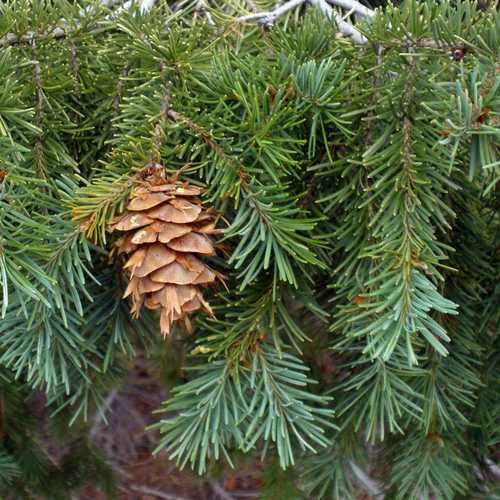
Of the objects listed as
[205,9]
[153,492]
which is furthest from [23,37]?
[153,492]

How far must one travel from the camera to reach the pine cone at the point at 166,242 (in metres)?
0.55

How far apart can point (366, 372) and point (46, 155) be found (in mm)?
404

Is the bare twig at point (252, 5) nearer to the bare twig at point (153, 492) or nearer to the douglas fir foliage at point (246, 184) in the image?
the douglas fir foliage at point (246, 184)

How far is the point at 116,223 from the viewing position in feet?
1.86

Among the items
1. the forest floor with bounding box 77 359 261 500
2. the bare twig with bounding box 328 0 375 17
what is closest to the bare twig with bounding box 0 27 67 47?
the bare twig with bounding box 328 0 375 17

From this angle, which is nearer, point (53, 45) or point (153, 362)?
point (53, 45)

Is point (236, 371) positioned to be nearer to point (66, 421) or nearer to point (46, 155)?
point (46, 155)

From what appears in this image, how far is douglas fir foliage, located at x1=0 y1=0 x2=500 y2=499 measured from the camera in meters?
0.55

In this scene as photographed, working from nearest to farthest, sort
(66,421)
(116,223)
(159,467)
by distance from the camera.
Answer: (116,223), (66,421), (159,467)

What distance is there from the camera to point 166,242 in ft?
1.86

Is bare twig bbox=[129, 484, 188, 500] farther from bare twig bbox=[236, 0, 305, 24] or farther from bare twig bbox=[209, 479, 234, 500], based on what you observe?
bare twig bbox=[236, 0, 305, 24]

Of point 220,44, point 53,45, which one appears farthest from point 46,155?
point 220,44

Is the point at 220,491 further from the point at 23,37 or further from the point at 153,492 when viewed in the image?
the point at 23,37

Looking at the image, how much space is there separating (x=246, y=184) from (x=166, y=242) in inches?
3.3
